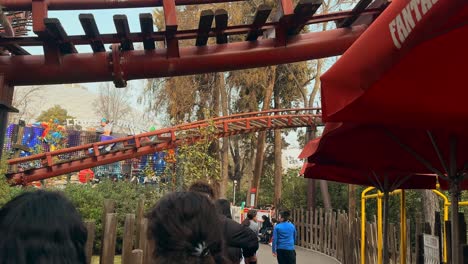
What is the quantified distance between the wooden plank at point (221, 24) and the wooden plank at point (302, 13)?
57cm

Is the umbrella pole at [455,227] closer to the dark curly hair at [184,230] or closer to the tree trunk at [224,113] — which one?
the dark curly hair at [184,230]

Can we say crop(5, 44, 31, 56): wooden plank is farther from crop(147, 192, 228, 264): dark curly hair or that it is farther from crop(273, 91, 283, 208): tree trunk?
crop(273, 91, 283, 208): tree trunk

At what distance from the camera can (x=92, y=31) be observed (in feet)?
12.8

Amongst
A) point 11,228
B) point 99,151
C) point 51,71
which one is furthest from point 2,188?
point 99,151

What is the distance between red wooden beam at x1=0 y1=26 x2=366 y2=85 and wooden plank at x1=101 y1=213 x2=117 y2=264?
3.97ft

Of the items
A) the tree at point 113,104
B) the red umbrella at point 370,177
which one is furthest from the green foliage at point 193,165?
the tree at point 113,104

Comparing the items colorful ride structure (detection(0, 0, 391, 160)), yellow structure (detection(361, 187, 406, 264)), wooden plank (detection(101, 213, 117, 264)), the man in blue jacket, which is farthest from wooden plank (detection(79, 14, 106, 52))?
the man in blue jacket

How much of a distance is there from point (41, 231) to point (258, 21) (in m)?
2.94

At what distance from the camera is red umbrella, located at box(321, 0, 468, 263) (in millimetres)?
1643

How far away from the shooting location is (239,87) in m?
28.0

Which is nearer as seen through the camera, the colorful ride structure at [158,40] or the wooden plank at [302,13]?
the wooden plank at [302,13]

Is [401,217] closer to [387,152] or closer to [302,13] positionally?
[387,152]

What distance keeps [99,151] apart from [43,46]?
11.9m

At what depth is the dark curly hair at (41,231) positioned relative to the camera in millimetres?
1479
